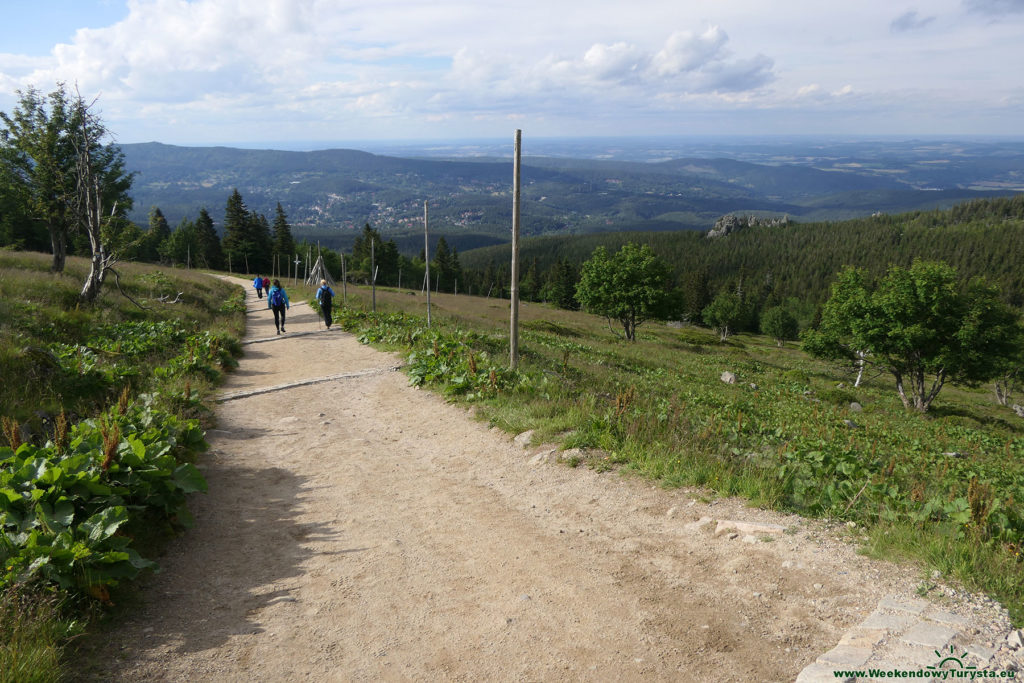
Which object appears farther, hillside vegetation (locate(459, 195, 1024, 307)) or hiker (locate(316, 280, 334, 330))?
hillside vegetation (locate(459, 195, 1024, 307))

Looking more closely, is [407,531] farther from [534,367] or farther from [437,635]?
[534,367]

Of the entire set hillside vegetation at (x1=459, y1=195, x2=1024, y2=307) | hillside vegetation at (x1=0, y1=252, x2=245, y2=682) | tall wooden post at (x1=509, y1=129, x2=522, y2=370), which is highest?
tall wooden post at (x1=509, y1=129, x2=522, y2=370)

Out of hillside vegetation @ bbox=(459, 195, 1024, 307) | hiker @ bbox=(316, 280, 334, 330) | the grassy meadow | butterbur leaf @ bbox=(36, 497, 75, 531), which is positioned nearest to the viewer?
butterbur leaf @ bbox=(36, 497, 75, 531)

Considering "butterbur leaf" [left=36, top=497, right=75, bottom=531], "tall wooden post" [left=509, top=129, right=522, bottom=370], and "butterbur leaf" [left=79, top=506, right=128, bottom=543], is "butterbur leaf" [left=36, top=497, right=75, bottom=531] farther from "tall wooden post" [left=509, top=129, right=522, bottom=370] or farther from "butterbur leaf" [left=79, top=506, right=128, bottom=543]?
"tall wooden post" [left=509, top=129, right=522, bottom=370]

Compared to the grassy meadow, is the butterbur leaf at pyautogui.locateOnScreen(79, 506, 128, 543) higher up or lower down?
higher up

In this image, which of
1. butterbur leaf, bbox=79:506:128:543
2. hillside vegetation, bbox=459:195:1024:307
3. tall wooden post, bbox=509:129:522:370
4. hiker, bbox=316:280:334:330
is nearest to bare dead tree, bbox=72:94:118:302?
hiker, bbox=316:280:334:330

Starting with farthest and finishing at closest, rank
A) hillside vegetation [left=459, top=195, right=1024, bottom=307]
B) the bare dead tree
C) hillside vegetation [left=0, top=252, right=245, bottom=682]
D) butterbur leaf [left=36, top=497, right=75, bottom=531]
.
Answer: hillside vegetation [left=459, top=195, right=1024, bottom=307], the bare dead tree, butterbur leaf [left=36, top=497, right=75, bottom=531], hillside vegetation [left=0, top=252, right=245, bottom=682]

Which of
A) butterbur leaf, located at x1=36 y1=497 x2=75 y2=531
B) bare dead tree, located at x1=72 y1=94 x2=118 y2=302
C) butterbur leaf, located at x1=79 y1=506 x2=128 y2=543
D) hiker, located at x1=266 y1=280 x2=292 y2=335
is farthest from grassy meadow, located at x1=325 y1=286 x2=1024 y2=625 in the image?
bare dead tree, located at x1=72 y1=94 x2=118 y2=302

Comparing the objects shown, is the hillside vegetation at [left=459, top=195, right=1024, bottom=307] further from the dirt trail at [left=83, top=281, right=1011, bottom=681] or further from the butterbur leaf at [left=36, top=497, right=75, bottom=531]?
the butterbur leaf at [left=36, top=497, right=75, bottom=531]

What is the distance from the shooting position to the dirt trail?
3.99 m

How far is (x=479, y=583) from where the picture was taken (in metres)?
5.08

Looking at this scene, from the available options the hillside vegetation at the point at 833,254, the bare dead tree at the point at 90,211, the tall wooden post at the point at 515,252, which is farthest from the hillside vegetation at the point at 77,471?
the hillside vegetation at the point at 833,254

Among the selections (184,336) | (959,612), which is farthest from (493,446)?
(184,336)

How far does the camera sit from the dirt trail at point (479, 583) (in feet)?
13.1
